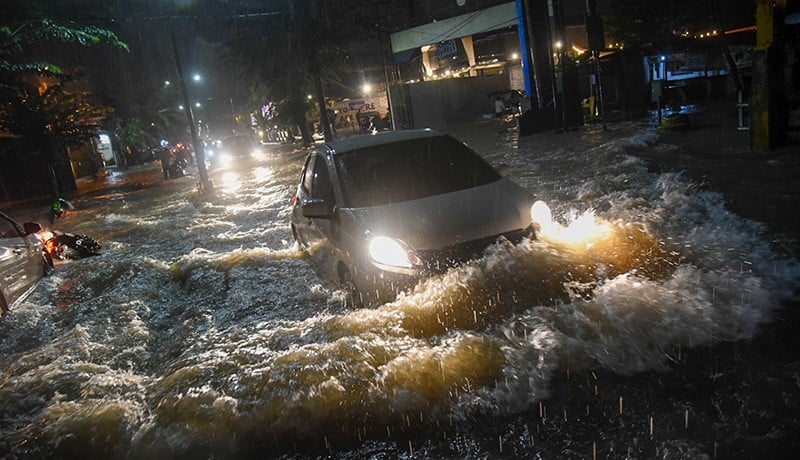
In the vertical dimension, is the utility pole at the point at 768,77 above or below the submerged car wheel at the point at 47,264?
above

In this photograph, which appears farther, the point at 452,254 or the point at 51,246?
the point at 51,246

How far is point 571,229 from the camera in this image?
20.6ft

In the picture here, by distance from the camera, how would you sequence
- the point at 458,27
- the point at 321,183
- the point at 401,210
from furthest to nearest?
the point at 458,27 < the point at 321,183 < the point at 401,210

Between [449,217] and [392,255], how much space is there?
0.61 meters

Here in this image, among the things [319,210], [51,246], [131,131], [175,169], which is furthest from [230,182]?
[131,131]

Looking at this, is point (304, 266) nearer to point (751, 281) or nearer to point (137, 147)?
point (751, 281)

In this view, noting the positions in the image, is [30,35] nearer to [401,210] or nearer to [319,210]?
[319,210]

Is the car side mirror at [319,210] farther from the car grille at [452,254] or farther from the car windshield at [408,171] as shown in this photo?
the car grille at [452,254]

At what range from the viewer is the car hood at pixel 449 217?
4.39 meters

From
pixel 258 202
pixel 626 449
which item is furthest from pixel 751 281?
pixel 258 202

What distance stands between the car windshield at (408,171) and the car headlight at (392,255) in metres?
0.61

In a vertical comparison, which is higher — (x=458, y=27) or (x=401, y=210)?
(x=458, y=27)

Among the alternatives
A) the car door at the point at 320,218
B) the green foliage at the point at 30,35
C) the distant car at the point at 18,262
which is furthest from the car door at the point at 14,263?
the green foliage at the point at 30,35

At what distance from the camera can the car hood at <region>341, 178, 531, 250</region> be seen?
4.39m
